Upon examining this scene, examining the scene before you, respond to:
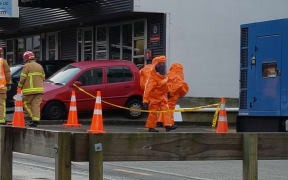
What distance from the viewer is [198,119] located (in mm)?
20859

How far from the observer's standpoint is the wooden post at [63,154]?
15.6 feet

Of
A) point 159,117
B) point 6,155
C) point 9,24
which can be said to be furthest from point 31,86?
point 9,24

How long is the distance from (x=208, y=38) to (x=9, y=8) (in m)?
8.74

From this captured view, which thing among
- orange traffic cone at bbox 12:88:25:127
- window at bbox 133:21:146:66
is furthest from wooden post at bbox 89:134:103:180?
window at bbox 133:21:146:66

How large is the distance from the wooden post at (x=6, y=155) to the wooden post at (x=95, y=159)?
105 cm

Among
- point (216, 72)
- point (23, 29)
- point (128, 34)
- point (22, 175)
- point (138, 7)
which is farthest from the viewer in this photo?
point (23, 29)

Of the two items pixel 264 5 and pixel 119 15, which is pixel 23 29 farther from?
pixel 264 5

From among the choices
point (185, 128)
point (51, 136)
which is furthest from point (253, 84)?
point (51, 136)

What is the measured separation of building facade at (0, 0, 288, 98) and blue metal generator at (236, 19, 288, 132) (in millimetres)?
7638

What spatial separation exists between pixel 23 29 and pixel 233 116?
44.0ft

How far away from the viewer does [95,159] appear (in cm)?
481

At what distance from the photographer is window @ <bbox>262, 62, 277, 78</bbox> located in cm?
1574

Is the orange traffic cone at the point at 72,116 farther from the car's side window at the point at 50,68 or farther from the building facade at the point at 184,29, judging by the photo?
the building facade at the point at 184,29

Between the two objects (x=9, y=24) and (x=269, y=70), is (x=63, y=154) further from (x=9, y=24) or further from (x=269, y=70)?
(x=9, y=24)
